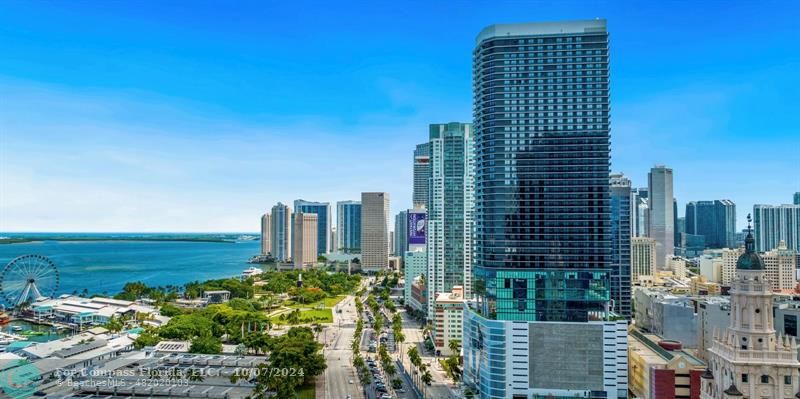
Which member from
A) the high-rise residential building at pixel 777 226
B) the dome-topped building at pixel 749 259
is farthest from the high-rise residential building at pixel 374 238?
the dome-topped building at pixel 749 259

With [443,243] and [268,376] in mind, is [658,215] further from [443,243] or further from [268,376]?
[268,376]

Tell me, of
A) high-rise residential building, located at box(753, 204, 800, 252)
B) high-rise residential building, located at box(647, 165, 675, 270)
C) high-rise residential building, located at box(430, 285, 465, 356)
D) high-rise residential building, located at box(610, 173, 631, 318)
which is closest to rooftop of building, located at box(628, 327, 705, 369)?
high-rise residential building, located at box(430, 285, 465, 356)

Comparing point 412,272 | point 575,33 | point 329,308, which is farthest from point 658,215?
point 575,33

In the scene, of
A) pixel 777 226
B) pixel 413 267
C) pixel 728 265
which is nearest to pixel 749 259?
pixel 413 267

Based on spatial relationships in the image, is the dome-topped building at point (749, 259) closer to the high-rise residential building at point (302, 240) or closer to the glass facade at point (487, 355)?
the glass facade at point (487, 355)

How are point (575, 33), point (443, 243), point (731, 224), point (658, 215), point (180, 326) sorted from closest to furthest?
point (575, 33)
point (180, 326)
point (443, 243)
point (658, 215)
point (731, 224)

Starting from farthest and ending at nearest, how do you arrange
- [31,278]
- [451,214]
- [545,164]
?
[31,278]
[451,214]
[545,164]

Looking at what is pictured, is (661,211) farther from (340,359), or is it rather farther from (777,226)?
(340,359)
